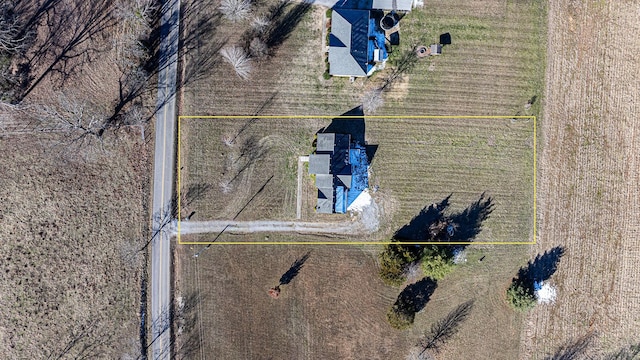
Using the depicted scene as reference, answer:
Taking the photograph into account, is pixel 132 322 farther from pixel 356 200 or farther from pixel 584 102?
pixel 584 102

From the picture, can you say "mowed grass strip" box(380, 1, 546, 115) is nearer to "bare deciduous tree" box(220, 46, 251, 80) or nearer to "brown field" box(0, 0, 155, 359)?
"bare deciduous tree" box(220, 46, 251, 80)

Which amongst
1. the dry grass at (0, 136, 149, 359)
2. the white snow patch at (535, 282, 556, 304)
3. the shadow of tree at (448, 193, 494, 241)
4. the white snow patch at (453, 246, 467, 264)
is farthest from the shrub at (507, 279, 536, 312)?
the dry grass at (0, 136, 149, 359)

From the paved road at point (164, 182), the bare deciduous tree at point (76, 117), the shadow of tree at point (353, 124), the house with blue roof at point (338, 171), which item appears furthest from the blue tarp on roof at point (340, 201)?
the bare deciduous tree at point (76, 117)

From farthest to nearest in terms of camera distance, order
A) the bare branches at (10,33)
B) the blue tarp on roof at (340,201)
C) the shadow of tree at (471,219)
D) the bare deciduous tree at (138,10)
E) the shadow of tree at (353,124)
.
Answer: the shadow of tree at (471,219)
the shadow of tree at (353,124)
the blue tarp on roof at (340,201)
the bare deciduous tree at (138,10)
the bare branches at (10,33)

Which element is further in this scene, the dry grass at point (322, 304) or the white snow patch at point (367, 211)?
the dry grass at point (322, 304)

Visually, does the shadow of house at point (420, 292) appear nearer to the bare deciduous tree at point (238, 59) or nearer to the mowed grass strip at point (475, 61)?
the mowed grass strip at point (475, 61)

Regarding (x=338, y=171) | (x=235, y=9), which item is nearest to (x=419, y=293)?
(x=338, y=171)
